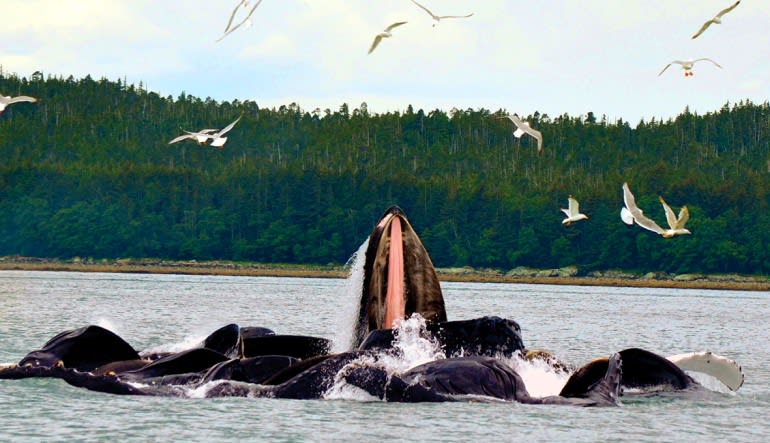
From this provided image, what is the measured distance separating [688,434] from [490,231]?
157607 mm

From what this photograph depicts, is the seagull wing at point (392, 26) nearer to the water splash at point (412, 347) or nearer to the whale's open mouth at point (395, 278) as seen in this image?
the whale's open mouth at point (395, 278)

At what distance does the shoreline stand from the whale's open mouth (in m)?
124

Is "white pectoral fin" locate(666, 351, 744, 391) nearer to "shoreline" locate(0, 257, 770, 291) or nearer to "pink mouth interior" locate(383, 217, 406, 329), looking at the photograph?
"pink mouth interior" locate(383, 217, 406, 329)

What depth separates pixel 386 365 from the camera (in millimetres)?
20000

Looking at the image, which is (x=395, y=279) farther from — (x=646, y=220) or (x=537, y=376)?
(x=646, y=220)

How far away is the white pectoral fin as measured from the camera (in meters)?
22.4

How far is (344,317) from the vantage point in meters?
21.7

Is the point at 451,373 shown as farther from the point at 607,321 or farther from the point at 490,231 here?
the point at 490,231

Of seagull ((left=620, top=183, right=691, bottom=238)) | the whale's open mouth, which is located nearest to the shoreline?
seagull ((left=620, top=183, right=691, bottom=238))

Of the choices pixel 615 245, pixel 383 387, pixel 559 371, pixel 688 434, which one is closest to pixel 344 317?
pixel 383 387

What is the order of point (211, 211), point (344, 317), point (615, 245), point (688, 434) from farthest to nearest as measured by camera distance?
point (211, 211)
point (615, 245)
point (344, 317)
point (688, 434)

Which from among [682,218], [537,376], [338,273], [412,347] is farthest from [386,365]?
[338,273]

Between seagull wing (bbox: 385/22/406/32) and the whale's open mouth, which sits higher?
seagull wing (bbox: 385/22/406/32)

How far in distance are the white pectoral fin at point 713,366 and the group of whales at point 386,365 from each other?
0.07ft
